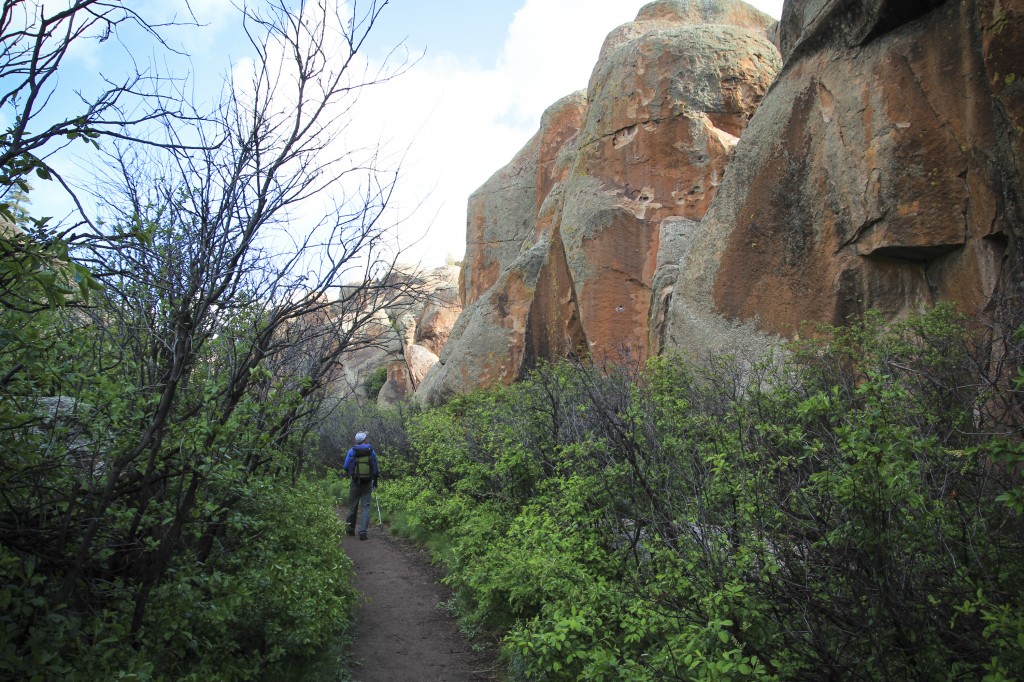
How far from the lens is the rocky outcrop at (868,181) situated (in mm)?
6656

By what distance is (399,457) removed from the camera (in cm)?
1509

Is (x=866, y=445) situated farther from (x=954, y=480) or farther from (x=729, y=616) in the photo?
(x=729, y=616)

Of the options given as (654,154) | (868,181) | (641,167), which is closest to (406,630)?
(868,181)

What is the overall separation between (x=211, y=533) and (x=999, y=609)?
16.8ft

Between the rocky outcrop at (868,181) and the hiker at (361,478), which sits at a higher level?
the rocky outcrop at (868,181)

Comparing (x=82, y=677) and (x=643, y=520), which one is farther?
(x=643, y=520)

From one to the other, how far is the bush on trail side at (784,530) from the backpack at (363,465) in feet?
11.3

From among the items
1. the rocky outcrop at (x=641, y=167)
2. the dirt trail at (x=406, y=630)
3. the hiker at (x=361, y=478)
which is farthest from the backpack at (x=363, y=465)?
the rocky outcrop at (x=641, y=167)

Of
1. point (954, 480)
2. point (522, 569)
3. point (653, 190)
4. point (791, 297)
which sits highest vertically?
point (653, 190)

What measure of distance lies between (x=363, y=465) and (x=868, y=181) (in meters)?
8.11

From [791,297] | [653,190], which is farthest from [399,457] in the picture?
[791,297]

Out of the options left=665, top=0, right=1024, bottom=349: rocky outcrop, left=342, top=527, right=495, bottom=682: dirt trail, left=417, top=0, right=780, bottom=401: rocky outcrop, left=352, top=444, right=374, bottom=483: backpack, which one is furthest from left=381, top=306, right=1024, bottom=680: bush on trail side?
left=417, top=0, right=780, bottom=401: rocky outcrop

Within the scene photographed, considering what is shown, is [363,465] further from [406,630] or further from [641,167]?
[641,167]

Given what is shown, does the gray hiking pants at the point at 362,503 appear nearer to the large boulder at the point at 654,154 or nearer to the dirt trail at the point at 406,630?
the dirt trail at the point at 406,630
